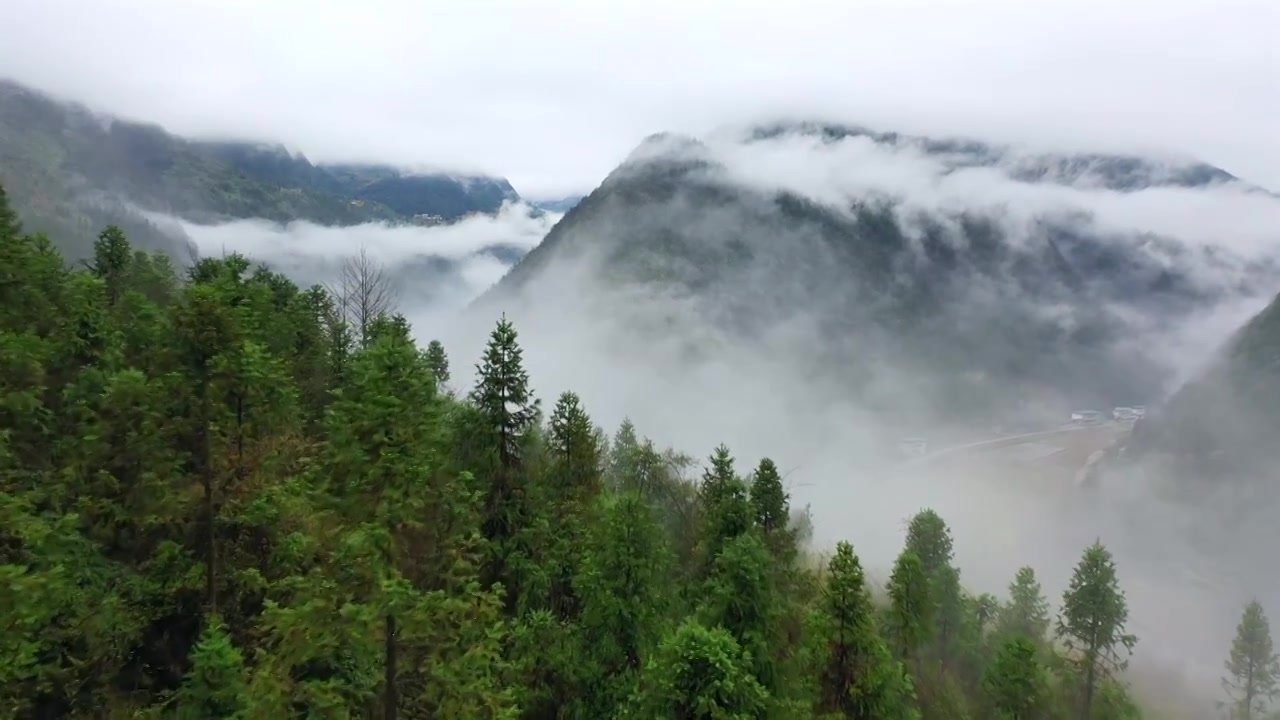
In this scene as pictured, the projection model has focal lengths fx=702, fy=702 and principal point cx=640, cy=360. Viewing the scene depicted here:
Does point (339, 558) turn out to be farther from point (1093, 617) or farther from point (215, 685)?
point (1093, 617)

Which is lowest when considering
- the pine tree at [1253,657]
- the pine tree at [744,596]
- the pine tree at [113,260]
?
the pine tree at [1253,657]

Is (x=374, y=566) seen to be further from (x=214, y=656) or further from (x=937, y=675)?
(x=937, y=675)

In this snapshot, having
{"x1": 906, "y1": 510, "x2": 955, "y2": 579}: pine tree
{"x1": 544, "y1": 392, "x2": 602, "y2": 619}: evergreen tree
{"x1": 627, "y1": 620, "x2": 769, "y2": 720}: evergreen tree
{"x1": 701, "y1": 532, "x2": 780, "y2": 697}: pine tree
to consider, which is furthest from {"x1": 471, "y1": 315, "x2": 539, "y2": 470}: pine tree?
{"x1": 906, "y1": 510, "x2": 955, "y2": 579}: pine tree

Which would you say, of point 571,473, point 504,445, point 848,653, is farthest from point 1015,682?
point 504,445

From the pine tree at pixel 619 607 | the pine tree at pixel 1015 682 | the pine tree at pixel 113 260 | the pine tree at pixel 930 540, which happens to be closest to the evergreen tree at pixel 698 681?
the pine tree at pixel 619 607

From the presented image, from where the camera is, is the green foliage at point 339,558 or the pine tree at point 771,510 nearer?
the green foliage at point 339,558

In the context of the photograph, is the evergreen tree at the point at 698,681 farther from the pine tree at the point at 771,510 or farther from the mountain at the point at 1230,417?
the mountain at the point at 1230,417

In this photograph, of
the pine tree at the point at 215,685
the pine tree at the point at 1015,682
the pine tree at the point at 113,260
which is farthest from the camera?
the pine tree at the point at 1015,682
